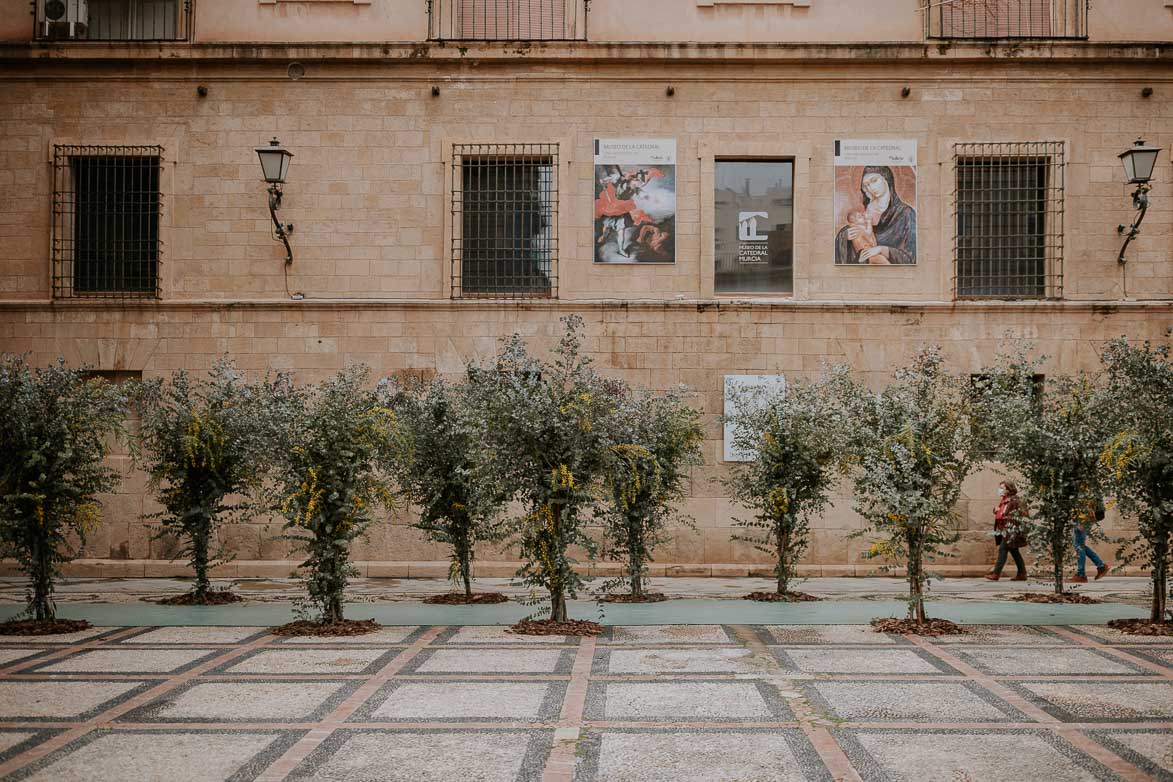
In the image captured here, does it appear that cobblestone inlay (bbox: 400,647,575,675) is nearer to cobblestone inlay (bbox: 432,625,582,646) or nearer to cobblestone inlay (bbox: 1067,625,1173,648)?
cobblestone inlay (bbox: 432,625,582,646)

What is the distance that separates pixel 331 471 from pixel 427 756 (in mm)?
5806

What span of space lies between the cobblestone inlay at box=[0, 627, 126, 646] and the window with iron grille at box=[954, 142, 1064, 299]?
A: 15.0m

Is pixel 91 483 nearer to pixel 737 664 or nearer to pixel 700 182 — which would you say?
pixel 737 664

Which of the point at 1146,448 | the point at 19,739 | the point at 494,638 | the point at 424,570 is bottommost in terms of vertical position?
the point at 424,570

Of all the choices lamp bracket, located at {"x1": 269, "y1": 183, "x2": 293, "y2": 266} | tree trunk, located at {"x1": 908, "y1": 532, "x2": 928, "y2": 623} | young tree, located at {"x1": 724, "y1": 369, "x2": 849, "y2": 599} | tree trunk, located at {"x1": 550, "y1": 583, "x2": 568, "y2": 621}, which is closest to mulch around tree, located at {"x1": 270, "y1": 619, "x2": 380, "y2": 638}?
tree trunk, located at {"x1": 550, "y1": 583, "x2": 568, "y2": 621}

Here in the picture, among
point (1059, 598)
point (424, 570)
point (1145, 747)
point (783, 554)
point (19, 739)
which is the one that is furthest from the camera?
point (424, 570)

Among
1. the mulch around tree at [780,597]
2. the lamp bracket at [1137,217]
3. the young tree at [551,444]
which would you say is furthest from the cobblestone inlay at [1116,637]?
the lamp bracket at [1137,217]

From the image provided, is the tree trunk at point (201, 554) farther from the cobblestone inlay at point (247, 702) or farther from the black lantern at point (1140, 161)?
the black lantern at point (1140, 161)

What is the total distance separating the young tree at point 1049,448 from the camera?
46.5ft

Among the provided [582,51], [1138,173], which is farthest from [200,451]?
[1138,173]

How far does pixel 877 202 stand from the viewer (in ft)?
65.1

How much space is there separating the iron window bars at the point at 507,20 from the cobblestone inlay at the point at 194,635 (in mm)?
11829

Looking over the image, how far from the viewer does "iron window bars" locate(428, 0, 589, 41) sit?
20078mm

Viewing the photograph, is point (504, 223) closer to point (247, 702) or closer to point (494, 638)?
point (494, 638)
